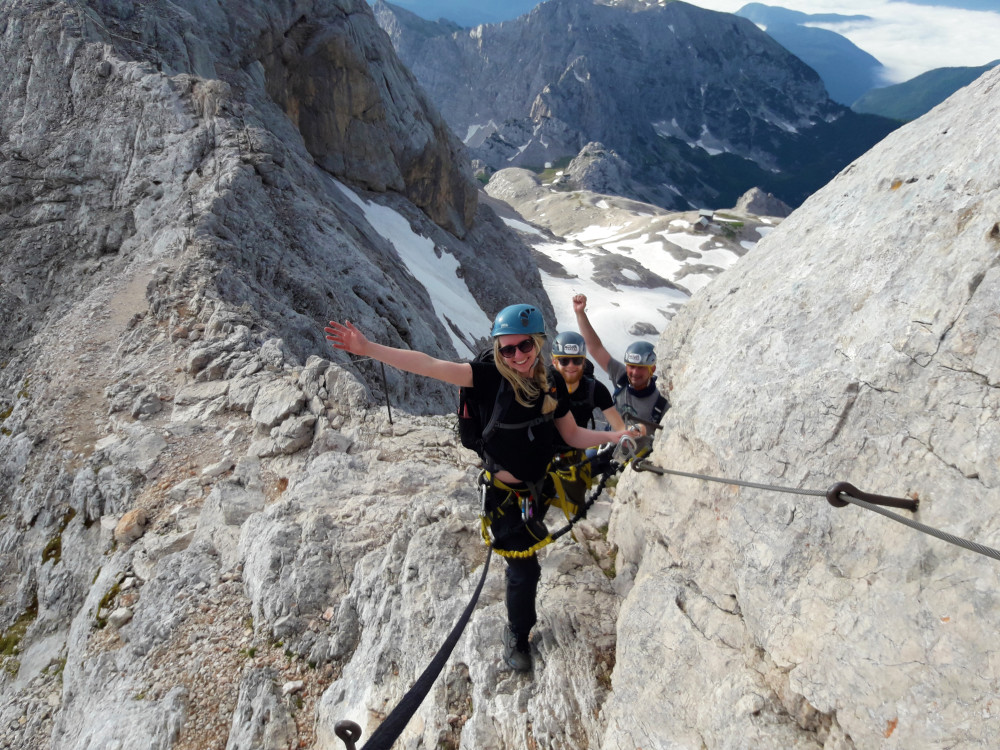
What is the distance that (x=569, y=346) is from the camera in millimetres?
7324

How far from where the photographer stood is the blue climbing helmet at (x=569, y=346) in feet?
23.9

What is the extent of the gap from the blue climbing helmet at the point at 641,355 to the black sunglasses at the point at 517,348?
2.59 meters

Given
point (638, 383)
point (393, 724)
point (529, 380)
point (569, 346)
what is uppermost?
point (529, 380)

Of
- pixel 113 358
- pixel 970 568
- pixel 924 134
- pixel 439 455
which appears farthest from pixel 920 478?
pixel 113 358

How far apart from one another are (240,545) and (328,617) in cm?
215

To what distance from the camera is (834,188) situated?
5.80 m

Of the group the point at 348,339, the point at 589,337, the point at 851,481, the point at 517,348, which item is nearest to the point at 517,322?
the point at 517,348

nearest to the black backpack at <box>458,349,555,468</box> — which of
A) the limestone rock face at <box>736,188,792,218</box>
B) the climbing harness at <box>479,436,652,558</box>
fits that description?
the climbing harness at <box>479,436,652,558</box>

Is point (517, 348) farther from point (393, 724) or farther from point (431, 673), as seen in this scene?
point (393, 724)

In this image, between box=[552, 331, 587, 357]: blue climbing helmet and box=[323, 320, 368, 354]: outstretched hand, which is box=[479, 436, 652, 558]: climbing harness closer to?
box=[552, 331, 587, 357]: blue climbing helmet

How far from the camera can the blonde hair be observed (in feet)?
16.6

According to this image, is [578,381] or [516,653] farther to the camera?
[578,381]

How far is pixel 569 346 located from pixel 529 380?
234 cm

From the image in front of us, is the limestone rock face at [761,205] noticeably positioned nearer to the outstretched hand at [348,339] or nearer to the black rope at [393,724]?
the outstretched hand at [348,339]
